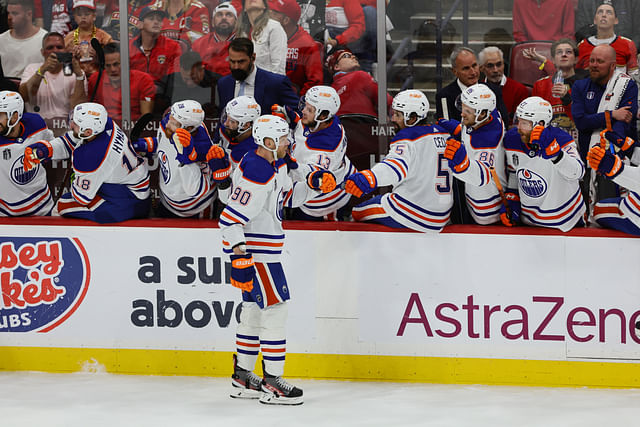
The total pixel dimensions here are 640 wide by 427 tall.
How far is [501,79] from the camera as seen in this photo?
5.80 m

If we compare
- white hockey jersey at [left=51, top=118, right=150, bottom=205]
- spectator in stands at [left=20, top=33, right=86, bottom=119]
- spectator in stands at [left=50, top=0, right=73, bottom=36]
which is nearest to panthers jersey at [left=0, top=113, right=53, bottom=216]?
white hockey jersey at [left=51, top=118, right=150, bottom=205]

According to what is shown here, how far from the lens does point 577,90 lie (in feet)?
18.7

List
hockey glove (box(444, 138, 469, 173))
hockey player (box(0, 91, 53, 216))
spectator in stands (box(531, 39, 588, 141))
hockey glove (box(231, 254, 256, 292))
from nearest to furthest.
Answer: hockey glove (box(231, 254, 256, 292)) → hockey glove (box(444, 138, 469, 173)) → hockey player (box(0, 91, 53, 216)) → spectator in stands (box(531, 39, 588, 141))

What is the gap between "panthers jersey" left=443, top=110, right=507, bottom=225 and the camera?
5129 millimetres

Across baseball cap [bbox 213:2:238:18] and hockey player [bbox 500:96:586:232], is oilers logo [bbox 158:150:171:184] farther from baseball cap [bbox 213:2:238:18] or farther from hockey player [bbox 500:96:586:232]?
hockey player [bbox 500:96:586:232]

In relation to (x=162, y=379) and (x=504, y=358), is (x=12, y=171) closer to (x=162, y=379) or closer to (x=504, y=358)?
(x=162, y=379)

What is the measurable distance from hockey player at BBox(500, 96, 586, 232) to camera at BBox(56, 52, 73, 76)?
2.95 metres

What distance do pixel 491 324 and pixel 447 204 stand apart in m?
0.69

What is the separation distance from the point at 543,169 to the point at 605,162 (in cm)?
34

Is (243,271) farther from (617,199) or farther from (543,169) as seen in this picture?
(617,199)

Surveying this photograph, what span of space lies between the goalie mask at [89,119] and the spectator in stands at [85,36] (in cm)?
100

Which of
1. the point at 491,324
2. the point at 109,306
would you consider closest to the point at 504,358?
the point at 491,324

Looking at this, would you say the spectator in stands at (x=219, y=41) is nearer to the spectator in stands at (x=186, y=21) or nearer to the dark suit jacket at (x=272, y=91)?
the spectator in stands at (x=186, y=21)

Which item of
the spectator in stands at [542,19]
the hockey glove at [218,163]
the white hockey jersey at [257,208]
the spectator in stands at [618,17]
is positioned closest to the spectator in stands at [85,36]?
the hockey glove at [218,163]
